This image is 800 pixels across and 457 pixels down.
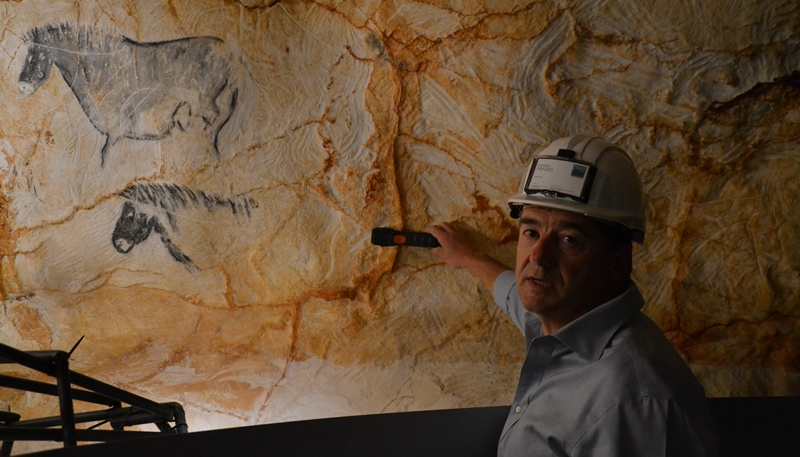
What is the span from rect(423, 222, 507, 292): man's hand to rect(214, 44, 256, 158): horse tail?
2.05 ft

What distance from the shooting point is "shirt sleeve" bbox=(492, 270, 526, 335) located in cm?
187

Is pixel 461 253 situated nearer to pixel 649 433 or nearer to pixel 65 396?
pixel 649 433

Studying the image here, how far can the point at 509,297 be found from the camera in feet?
6.29

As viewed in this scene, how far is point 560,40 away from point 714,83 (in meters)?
0.45

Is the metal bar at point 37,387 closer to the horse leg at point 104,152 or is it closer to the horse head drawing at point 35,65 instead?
the horse leg at point 104,152

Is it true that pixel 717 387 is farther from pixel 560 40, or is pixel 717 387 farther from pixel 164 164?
pixel 164 164

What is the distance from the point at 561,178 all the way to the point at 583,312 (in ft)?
0.99

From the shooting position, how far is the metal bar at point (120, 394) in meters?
1.58

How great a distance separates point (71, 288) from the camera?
7.21 feet

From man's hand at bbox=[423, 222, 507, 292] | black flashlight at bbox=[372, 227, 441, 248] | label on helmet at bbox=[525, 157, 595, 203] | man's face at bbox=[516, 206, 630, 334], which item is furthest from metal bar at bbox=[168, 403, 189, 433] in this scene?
label on helmet at bbox=[525, 157, 595, 203]

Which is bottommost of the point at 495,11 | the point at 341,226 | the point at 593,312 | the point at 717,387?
the point at 717,387

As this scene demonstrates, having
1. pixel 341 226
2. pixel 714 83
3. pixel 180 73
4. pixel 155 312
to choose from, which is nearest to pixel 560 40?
pixel 714 83

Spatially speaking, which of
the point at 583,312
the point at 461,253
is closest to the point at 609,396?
the point at 583,312

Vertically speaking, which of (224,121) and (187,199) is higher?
(224,121)
